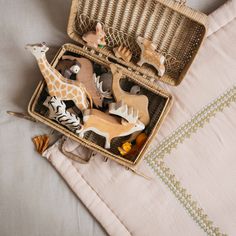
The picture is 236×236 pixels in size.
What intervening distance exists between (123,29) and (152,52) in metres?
0.10

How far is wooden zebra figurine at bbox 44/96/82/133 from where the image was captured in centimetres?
78

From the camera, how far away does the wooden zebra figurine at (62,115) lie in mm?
784

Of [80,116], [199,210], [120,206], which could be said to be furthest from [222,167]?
[80,116]

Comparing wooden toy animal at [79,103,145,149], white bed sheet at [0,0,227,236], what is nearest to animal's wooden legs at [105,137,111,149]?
wooden toy animal at [79,103,145,149]

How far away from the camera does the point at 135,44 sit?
0.88 metres

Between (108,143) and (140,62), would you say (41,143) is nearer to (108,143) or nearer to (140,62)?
(108,143)

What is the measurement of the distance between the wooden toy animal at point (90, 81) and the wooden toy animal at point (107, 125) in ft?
0.17

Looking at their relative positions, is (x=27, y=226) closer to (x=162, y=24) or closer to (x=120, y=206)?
(x=120, y=206)

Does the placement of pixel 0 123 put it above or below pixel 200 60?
below

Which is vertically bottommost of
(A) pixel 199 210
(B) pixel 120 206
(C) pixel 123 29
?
(B) pixel 120 206

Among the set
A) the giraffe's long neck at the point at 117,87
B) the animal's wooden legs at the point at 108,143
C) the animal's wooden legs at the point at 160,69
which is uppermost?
the animal's wooden legs at the point at 160,69

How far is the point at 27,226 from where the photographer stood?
873 mm

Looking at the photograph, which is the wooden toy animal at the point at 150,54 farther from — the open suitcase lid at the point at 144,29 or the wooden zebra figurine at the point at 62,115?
the wooden zebra figurine at the point at 62,115

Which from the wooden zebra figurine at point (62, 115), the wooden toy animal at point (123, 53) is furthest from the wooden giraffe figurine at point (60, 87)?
the wooden toy animal at point (123, 53)
